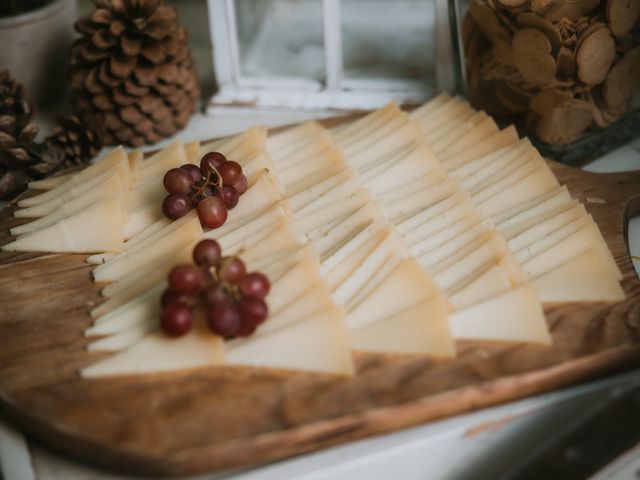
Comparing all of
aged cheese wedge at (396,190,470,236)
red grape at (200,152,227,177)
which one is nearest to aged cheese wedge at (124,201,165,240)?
red grape at (200,152,227,177)

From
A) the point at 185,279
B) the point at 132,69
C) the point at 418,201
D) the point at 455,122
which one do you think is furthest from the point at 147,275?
the point at 455,122

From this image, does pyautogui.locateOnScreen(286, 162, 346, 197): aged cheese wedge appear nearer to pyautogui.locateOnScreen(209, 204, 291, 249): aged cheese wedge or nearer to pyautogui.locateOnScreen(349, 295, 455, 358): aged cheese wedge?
pyautogui.locateOnScreen(209, 204, 291, 249): aged cheese wedge

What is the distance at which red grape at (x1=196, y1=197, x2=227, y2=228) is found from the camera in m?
1.23

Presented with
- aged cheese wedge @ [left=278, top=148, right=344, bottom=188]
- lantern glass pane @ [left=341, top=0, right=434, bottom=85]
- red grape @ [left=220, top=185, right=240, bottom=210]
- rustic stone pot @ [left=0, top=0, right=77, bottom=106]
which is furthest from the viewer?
lantern glass pane @ [left=341, top=0, right=434, bottom=85]

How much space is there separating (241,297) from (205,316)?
0.07 m

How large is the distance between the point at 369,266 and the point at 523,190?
1.20 feet

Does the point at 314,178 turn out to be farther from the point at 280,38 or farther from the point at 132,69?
the point at 280,38

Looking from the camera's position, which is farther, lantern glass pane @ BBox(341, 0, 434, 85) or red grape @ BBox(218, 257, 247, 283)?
lantern glass pane @ BBox(341, 0, 434, 85)

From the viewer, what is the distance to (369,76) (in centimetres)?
184

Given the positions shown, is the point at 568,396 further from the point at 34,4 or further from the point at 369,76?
the point at 34,4

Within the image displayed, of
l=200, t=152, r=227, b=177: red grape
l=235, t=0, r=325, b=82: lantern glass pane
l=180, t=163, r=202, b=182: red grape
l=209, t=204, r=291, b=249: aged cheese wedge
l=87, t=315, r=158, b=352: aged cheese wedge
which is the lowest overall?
l=235, t=0, r=325, b=82: lantern glass pane

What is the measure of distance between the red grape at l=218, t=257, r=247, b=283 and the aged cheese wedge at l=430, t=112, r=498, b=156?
54cm

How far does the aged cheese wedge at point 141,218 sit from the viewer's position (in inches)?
50.8

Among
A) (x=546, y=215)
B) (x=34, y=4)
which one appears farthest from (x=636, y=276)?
(x=34, y=4)
